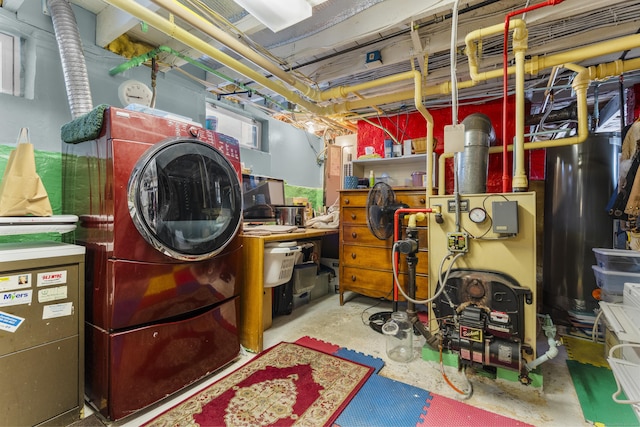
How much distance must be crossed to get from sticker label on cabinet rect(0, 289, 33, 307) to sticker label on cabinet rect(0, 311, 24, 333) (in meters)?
0.04

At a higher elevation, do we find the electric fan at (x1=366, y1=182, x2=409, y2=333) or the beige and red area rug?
the electric fan at (x1=366, y1=182, x2=409, y2=333)

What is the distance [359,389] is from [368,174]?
269 cm

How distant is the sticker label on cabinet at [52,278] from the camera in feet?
4.19

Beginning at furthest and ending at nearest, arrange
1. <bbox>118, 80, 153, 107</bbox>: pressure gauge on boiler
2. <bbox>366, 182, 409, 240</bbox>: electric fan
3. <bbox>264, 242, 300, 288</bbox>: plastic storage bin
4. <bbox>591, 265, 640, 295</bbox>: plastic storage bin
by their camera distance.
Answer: <bbox>366, 182, 409, 240</bbox>: electric fan, <bbox>118, 80, 153, 107</bbox>: pressure gauge on boiler, <bbox>264, 242, 300, 288</bbox>: plastic storage bin, <bbox>591, 265, 640, 295</bbox>: plastic storage bin

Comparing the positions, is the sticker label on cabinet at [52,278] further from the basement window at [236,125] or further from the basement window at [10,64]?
the basement window at [236,125]

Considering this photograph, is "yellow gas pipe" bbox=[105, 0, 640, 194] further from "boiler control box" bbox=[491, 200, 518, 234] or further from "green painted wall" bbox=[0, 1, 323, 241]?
"green painted wall" bbox=[0, 1, 323, 241]

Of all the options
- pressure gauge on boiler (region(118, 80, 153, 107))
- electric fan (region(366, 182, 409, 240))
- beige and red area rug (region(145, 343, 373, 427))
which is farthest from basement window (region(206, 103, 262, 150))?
beige and red area rug (region(145, 343, 373, 427))

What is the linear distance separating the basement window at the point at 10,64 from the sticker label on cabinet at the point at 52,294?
4.92 ft

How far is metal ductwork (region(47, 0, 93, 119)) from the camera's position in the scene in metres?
1.80

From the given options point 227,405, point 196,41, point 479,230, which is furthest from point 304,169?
point 227,405

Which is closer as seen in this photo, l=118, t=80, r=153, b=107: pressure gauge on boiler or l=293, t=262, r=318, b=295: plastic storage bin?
l=118, t=80, r=153, b=107: pressure gauge on boiler

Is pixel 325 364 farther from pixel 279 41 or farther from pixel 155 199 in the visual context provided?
pixel 279 41

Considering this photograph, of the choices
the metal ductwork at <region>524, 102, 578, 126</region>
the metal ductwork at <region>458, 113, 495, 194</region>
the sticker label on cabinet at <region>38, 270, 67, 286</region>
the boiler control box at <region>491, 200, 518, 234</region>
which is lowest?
the sticker label on cabinet at <region>38, 270, 67, 286</region>

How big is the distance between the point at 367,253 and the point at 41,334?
7.78ft
